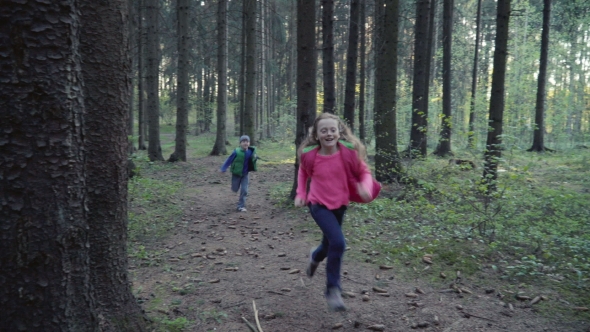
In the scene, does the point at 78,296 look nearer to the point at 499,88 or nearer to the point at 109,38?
the point at 109,38

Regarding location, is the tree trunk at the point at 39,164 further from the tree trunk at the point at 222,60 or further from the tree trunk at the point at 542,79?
the tree trunk at the point at 542,79

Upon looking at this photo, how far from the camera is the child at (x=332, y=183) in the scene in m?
4.27

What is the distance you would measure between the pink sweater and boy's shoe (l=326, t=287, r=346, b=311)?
0.89 meters

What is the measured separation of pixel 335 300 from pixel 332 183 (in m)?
1.26

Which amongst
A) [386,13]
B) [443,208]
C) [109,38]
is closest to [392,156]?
[443,208]

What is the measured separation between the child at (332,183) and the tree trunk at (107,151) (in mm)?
1917

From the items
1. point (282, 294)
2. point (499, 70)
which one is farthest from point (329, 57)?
point (282, 294)

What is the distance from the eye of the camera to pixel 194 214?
9.67 m

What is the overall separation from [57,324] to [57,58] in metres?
1.48

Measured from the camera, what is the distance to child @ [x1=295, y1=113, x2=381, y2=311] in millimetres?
4270

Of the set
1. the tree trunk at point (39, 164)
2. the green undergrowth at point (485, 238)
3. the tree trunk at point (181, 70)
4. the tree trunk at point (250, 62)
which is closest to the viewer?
the tree trunk at point (39, 164)

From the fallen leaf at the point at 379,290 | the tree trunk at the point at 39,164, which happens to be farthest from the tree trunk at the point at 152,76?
the tree trunk at the point at 39,164

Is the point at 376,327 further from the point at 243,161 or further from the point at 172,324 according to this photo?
the point at 243,161

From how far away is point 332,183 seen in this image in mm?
4461
